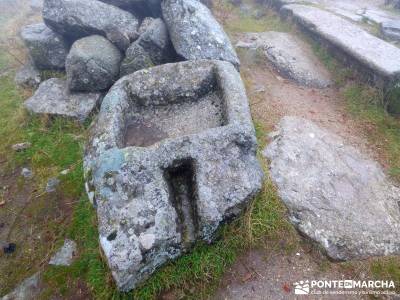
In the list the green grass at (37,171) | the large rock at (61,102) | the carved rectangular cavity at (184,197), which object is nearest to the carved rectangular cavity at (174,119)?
the carved rectangular cavity at (184,197)

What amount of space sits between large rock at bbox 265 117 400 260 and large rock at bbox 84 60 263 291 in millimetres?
676

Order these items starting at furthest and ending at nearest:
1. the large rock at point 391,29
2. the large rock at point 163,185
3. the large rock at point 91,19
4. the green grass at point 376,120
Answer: the large rock at point 391,29, the large rock at point 91,19, the green grass at point 376,120, the large rock at point 163,185

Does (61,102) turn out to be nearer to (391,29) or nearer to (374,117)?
(374,117)

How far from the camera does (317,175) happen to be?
3627mm

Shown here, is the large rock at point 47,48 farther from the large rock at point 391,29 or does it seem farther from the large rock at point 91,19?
the large rock at point 391,29

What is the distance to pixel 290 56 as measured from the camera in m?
5.99

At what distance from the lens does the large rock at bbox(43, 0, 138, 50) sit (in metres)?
4.95

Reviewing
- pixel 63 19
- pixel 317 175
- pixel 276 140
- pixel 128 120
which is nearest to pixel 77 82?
pixel 63 19

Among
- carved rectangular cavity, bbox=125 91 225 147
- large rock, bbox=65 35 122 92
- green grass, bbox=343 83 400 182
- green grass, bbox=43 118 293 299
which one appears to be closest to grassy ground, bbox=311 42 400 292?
green grass, bbox=343 83 400 182

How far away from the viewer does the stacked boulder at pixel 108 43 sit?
4676 mm

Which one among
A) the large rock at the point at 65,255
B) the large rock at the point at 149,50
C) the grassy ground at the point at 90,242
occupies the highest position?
the large rock at the point at 149,50

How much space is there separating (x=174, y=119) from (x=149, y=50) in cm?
153

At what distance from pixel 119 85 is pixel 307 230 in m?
2.63

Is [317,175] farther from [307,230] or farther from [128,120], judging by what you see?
[128,120]
